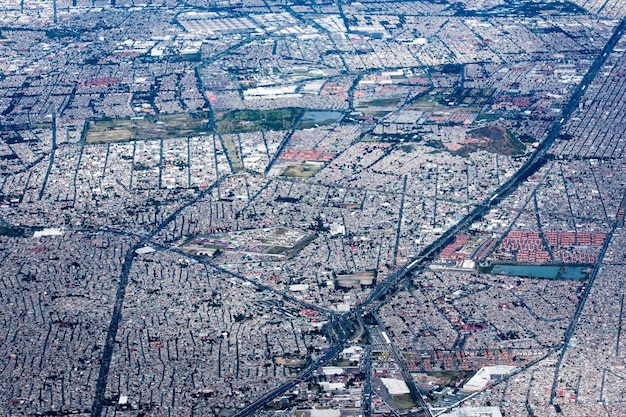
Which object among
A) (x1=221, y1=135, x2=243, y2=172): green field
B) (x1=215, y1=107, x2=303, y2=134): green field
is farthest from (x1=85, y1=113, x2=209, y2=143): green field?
(x1=221, y1=135, x2=243, y2=172): green field

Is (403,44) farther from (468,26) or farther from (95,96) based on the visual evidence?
(95,96)

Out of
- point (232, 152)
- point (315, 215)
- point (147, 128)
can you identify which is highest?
point (315, 215)

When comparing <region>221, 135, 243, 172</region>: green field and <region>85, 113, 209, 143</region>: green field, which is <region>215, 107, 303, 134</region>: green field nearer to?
<region>85, 113, 209, 143</region>: green field

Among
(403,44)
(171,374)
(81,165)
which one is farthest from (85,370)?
(403,44)

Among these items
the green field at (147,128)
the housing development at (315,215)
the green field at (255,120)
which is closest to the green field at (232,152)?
the housing development at (315,215)

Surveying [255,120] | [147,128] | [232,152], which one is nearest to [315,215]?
[232,152]

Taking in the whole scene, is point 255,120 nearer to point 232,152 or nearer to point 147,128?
point 232,152

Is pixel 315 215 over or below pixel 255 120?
over
